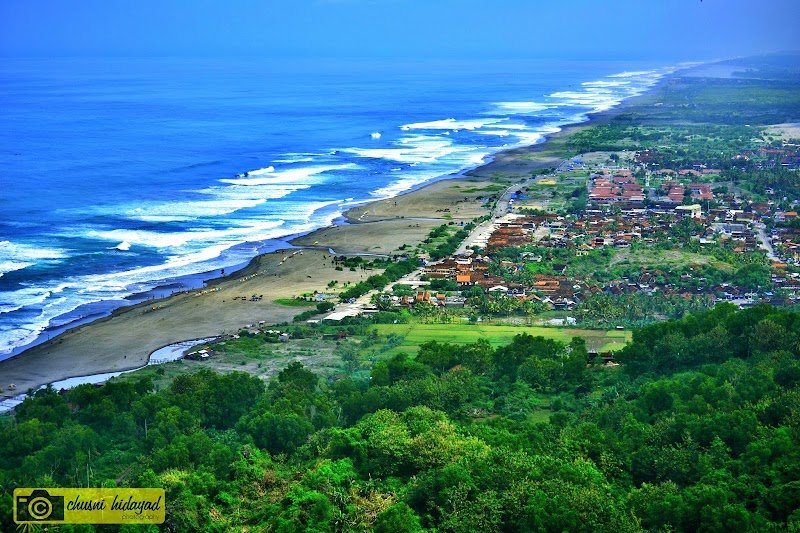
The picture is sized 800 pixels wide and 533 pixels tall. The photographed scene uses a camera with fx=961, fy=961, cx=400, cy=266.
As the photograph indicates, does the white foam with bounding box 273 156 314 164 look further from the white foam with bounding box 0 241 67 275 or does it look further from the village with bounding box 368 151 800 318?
the white foam with bounding box 0 241 67 275

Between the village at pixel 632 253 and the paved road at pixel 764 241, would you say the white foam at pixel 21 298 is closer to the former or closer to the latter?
the village at pixel 632 253

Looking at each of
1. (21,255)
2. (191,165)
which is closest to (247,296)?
(21,255)

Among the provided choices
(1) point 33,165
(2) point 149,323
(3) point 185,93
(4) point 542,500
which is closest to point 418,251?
(2) point 149,323

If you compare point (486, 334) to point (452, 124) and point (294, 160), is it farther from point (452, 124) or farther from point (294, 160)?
point (452, 124)

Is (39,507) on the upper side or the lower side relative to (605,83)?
lower

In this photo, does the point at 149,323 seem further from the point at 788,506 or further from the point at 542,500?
the point at 788,506

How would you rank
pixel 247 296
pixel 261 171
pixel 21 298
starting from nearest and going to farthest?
pixel 21 298, pixel 247 296, pixel 261 171

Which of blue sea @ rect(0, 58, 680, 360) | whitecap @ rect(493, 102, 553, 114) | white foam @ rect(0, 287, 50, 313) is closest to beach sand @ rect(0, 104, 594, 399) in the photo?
blue sea @ rect(0, 58, 680, 360)

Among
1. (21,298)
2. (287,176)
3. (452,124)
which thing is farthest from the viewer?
(452,124)
